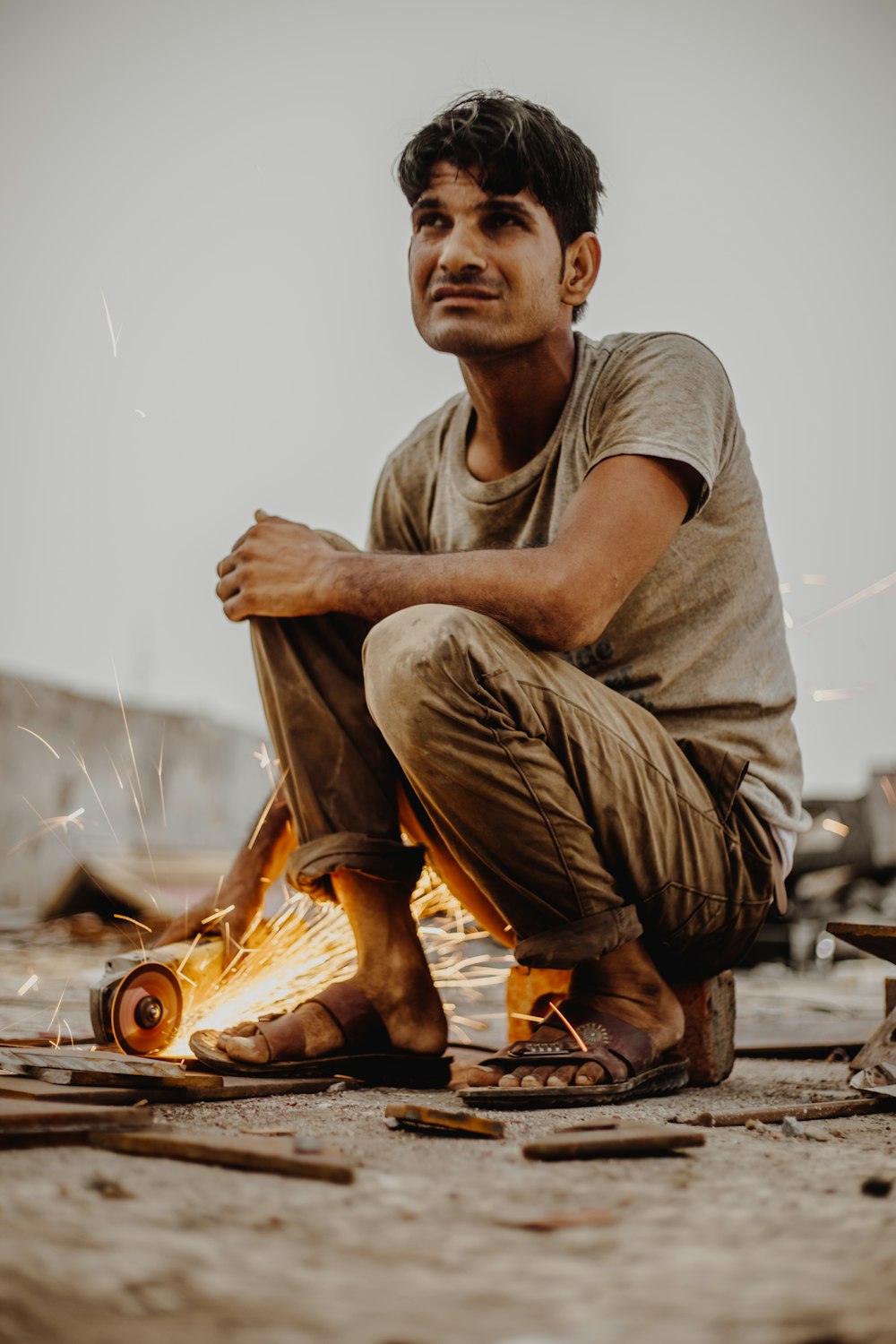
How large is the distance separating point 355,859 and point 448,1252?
1292 mm

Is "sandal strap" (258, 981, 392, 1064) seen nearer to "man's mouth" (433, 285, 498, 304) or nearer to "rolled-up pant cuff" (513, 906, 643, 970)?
"rolled-up pant cuff" (513, 906, 643, 970)

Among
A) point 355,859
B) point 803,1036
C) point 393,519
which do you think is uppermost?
point 393,519

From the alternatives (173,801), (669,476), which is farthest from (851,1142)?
(173,801)

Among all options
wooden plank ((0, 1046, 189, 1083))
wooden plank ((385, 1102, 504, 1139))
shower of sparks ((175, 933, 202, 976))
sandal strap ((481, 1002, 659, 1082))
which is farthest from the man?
wooden plank ((385, 1102, 504, 1139))

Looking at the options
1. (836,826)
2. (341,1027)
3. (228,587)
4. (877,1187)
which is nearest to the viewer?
(877,1187)

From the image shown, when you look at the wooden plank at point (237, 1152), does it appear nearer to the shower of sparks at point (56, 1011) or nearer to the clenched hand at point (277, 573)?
the clenched hand at point (277, 573)

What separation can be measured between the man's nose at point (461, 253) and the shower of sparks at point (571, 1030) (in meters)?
1.47

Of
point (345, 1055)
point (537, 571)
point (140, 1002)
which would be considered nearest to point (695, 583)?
point (537, 571)

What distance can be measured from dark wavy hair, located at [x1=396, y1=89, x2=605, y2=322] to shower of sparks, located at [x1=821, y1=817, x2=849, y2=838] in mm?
5533

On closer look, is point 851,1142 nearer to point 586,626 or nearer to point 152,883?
point 586,626

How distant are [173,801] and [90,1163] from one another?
28.6ft

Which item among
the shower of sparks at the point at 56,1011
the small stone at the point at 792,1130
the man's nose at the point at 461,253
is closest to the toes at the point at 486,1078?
the small stone at the point at 792,1130

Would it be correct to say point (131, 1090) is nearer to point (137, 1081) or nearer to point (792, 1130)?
point (137, 1081)

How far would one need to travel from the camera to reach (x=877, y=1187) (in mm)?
1214
